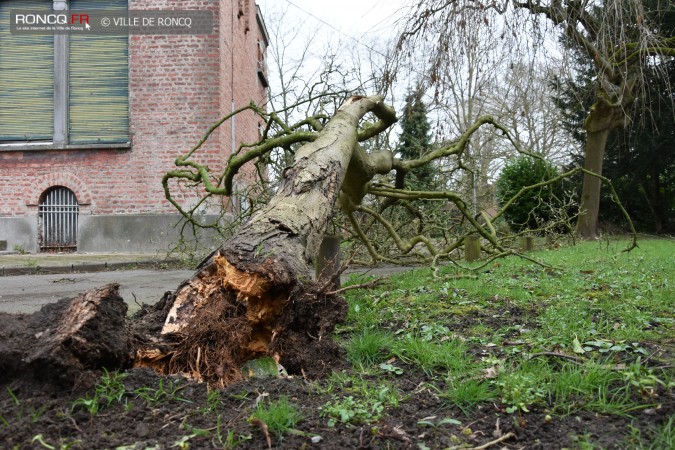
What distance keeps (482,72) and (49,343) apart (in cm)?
471

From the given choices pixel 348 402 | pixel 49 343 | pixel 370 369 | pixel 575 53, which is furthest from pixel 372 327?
pixel 575 53

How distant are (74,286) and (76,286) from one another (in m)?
0.03

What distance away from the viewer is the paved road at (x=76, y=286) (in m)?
5.21

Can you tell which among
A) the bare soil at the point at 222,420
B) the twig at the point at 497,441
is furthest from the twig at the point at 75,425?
the twig at the point at 497,441

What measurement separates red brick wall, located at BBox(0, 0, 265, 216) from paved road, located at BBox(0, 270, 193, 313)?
3.58 m

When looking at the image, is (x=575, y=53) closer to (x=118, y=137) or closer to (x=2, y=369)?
(x=2, y=369)

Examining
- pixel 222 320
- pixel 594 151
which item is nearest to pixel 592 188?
pixel 594 151

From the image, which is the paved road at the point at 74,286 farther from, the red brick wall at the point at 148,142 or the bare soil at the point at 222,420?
the red brick wall at the point at 148,142

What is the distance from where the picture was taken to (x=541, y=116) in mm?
25641

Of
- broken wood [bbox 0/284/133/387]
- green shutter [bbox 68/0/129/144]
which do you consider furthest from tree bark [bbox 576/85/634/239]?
broken wood [bbox 0/284/133/387]

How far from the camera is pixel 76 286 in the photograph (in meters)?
6.68

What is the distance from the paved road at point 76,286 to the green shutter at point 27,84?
5373mm

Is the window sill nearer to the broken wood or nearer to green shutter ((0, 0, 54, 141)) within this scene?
green shutter ((0, 0, 54, 141))

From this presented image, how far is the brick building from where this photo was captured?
12031mm
